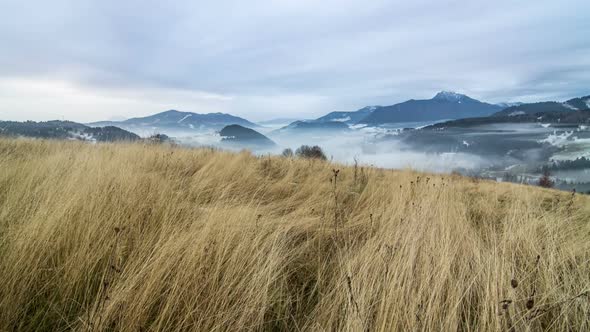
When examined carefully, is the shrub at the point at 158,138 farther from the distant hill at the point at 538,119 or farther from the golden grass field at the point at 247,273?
the distant hill at the point at 538,119

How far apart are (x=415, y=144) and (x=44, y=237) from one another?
672ft

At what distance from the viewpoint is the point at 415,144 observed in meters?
191

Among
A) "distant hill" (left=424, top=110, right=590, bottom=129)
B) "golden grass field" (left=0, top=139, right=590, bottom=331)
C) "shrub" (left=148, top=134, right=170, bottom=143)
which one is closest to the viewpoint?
"golden grass field" (left=0, top=139, right=590, bottom=331)

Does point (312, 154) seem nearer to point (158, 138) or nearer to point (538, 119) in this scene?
point (158, 138)

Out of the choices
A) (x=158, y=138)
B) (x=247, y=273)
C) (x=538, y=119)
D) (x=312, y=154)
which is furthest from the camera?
(x=538, y=119)

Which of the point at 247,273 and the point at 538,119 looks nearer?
the point at 247,273

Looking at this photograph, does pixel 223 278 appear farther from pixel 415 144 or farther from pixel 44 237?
pixel 415 144

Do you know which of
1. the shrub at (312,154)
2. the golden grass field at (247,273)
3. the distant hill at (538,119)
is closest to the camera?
the golden grass field at (247,273)

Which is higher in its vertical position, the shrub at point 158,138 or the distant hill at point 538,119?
the distant hill at point 538,119

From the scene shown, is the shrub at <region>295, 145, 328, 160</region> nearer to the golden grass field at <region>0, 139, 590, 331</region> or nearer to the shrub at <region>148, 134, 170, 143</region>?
the shrub at <region>148, 134, 170, 143</region>

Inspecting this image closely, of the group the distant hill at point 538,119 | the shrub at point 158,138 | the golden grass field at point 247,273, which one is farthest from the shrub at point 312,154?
the distant hill at point 538,119

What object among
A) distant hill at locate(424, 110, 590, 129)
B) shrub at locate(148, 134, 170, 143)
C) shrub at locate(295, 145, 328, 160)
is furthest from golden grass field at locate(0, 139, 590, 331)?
distant hill at locate(424, 110, 590, 129)

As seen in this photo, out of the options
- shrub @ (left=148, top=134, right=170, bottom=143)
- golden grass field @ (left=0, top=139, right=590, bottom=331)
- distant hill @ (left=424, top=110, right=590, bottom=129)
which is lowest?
golden grass field @ (left=0, top=139, right=590, bottom=331)

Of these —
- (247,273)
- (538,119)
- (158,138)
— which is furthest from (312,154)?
(538,119)
